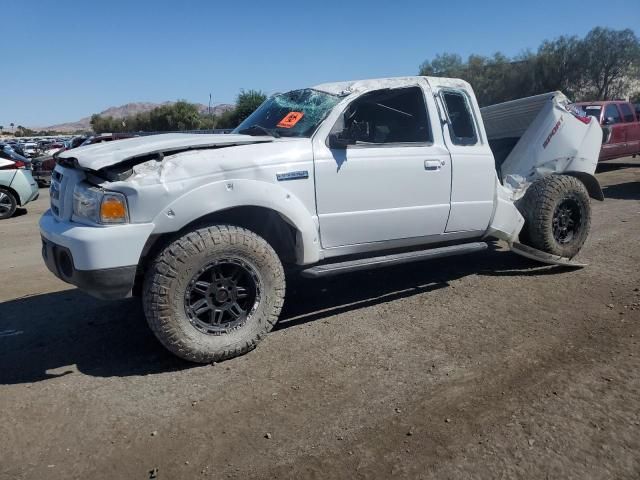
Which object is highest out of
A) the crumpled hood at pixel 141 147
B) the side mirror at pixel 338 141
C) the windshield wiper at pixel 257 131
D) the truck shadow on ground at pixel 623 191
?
the windshield wiper at pixel 257 131

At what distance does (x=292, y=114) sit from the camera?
4711 millimetres

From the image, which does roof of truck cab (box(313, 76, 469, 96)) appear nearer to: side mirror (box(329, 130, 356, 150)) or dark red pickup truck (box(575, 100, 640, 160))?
side mirror (box(329, 130, 356, 150))

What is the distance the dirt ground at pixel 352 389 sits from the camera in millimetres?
2695

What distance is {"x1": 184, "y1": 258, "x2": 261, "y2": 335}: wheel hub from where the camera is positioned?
3.72m

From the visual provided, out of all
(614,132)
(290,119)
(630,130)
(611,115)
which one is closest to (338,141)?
(290,119)

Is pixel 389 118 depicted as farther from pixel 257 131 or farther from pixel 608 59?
pixel 608 59

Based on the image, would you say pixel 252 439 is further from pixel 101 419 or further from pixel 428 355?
pixel 428 355

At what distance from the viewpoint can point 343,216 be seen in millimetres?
4301

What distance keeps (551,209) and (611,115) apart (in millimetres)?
11394

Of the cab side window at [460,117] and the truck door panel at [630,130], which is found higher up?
the cab side window at [460,117]

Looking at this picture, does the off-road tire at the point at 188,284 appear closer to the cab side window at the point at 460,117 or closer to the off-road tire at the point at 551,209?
the cab side window at the point at 460,117

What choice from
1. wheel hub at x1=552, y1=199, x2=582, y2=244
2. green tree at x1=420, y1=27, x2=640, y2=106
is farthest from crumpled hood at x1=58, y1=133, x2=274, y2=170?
green tree at x1=420, y1=27, x2=640, y2=106

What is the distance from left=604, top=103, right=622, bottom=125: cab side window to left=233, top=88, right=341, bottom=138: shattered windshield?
42.5ft

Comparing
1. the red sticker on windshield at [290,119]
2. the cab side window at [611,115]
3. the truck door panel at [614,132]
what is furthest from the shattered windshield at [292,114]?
the cab side window at [611,115]
